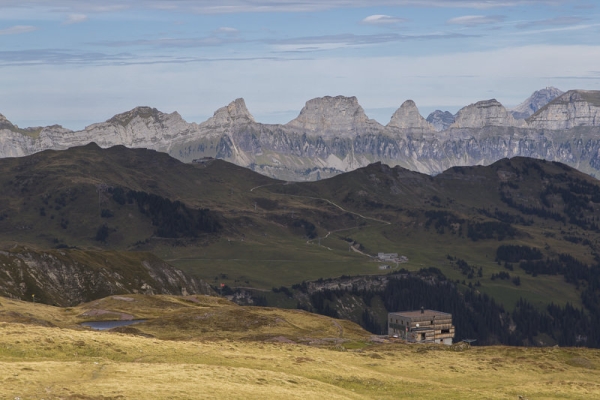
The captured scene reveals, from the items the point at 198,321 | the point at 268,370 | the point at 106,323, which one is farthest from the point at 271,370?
the point at 106,323

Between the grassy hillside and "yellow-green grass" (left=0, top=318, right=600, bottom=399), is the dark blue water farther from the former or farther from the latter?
"yellow-green grass" (left=0, top=318, right=600, bottom=399)

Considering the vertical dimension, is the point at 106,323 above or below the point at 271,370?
below

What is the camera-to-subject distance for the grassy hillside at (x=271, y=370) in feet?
245

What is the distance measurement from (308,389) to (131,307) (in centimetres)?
12035

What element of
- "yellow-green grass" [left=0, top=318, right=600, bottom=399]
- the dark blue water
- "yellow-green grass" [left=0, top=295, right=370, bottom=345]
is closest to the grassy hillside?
"yellow-green grass" [left=0, top=318, right=600, bottom=399]

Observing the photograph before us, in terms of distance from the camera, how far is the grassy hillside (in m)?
74.8

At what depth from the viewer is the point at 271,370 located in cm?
9706

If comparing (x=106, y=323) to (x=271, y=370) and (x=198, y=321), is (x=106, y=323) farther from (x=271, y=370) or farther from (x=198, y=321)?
(x=271, y=370)

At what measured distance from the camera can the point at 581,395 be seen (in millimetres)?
96375

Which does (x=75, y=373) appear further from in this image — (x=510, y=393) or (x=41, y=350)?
(x=510, y=393)

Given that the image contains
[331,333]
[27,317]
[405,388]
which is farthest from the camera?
[331,333]

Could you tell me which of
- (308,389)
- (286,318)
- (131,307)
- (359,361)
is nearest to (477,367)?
(359,361)

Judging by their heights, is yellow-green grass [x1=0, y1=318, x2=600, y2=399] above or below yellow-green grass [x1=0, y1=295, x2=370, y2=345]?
above

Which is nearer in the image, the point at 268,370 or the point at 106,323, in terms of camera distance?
the point at 268,370
